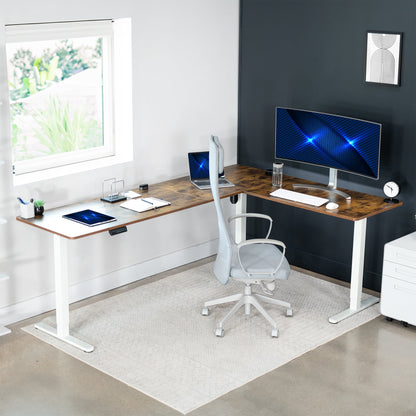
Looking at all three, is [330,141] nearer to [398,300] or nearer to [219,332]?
[398,300]

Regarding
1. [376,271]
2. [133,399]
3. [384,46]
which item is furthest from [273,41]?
[133,399]

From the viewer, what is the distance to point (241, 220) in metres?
6.16

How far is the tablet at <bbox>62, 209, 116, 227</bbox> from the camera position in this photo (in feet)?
16.1

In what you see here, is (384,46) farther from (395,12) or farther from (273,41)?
(273,41)

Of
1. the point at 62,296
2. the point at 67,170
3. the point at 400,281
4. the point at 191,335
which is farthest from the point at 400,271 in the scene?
the point at 67,170

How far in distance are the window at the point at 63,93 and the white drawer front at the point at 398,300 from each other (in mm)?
2177

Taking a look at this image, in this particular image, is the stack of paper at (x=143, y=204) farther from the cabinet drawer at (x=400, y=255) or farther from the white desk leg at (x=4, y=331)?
the cabinet drawer at (x=400, y=255)

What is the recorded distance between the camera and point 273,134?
626 centimetres

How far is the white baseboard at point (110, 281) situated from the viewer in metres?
5.27

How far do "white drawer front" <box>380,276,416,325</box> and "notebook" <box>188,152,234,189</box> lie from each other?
1.43 m

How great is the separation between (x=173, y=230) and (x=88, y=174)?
1.02 metres

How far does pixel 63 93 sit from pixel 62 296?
1.47 meters

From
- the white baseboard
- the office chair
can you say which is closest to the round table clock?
the office chair

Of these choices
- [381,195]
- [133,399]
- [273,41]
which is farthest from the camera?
[273,41]
